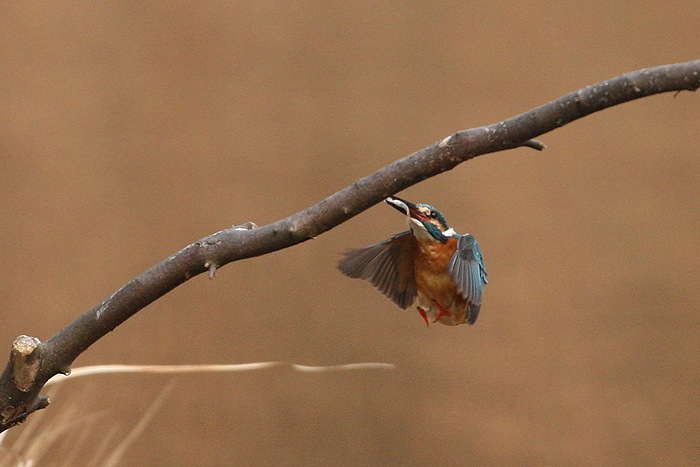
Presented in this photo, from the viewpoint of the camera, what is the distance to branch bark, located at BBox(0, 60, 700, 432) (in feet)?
2.64

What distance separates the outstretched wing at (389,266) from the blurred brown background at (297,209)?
1.15m

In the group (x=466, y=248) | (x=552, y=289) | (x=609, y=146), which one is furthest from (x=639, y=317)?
(x=466, y=248)

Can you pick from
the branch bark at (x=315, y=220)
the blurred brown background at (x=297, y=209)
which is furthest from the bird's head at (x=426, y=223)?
the blurred brown background at (x=297, y=209)

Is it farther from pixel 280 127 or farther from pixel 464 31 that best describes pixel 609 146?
A: pixel 280 127

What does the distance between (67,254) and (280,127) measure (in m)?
0.67

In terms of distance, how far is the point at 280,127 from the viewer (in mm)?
2609

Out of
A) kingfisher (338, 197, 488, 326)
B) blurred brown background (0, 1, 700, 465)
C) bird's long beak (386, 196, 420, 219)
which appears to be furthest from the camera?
blurred brown background (0, 1, 700, 465)

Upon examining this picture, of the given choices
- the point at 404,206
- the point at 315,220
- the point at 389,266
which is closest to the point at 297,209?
the point at 389,266

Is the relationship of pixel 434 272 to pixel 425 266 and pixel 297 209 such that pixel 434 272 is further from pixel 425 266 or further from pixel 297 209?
pixel 297 209

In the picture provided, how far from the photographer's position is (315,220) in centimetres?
87

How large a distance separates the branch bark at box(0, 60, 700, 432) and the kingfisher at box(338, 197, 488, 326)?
0.96 feet

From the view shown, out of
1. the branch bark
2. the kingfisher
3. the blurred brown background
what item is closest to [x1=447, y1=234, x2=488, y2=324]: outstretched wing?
the kingfisher

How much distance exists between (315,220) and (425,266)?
Result: 0.44 metres

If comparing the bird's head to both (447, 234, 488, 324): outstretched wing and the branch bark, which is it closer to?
(447, 234, 488, 324): outstretched wing
